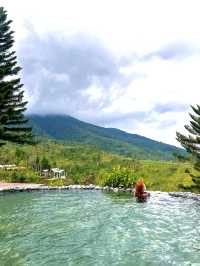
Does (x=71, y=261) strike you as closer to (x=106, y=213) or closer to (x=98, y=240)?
(x=98, y=240)

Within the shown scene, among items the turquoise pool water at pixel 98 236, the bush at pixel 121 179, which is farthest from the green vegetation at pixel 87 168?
the turquoise pool water at pixel 98 236

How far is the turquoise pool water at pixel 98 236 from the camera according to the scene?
22.0 metres

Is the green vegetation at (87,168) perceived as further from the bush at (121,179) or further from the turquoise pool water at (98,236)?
the turquoise pool water at (98,236)

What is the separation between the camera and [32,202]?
4997 cm

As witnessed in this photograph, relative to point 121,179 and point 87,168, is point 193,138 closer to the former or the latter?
point 121,179

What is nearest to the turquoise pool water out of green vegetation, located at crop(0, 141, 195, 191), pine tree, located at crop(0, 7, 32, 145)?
pine tree, located at crop(0, 7, 32, 145)

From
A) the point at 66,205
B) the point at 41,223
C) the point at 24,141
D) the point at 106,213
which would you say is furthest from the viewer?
the point at 24,141

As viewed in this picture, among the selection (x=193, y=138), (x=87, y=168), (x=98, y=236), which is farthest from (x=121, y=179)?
(x=87, y=168)

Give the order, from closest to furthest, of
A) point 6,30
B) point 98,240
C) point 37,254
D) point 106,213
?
point 37,254 → point 98,240 → point 106,213 → point 6,30

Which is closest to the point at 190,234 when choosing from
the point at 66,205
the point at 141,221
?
the point at 141,221

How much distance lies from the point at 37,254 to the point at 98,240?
488 centimetres

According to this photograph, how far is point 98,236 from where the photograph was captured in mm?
27953

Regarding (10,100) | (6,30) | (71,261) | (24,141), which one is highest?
(6,30)

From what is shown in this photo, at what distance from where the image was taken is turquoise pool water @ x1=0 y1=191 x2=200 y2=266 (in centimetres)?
2195
